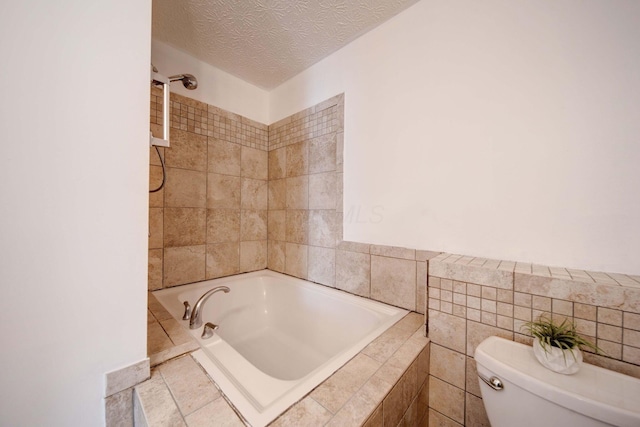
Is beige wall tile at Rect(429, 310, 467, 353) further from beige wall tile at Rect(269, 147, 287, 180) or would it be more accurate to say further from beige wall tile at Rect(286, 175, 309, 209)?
beige wall tile at Rect(269, 147, 287, 180)

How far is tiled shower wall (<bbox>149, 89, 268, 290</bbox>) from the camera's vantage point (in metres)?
1.58

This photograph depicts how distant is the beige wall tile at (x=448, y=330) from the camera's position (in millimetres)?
986

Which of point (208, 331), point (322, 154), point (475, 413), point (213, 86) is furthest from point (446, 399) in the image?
point (213, 86)

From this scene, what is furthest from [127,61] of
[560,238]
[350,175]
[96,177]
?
[560,238]

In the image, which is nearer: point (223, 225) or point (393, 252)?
point (393, 252)

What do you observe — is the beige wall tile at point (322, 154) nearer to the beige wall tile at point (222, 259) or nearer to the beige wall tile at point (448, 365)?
the beige wall tile at point (222, 259)

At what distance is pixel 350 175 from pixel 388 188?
30 cm

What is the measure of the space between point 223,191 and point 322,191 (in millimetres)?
857

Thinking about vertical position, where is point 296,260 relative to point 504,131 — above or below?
below

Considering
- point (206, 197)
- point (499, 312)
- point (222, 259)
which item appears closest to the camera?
point (499, 312)

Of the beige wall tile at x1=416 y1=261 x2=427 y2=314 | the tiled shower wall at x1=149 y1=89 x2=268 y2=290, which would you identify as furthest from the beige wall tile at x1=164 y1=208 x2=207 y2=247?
the beige wall tile at x1=416 y1=261 x2=427 y2=314

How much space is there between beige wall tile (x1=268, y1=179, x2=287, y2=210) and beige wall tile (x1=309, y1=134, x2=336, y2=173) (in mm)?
370

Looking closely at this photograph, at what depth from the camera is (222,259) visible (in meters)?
1.88

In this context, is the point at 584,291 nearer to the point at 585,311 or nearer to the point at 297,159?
the point at 585,311
